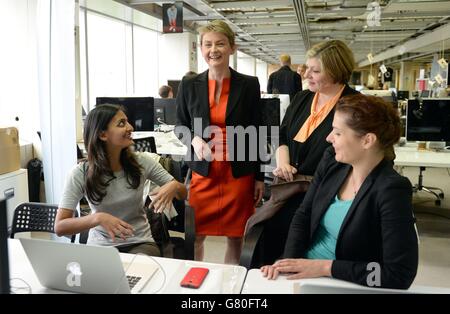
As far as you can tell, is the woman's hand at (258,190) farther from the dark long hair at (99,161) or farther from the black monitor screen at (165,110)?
the black monitor screen at (165,110)

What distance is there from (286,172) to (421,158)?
2.48 m

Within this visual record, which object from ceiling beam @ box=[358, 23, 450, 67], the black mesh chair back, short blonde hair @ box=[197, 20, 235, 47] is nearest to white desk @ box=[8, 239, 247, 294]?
the black mesh chair back

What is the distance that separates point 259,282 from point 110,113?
1164 mm

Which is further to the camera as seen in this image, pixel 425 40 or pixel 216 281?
pixel 425 40

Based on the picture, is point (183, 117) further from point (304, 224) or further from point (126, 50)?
point (126, 50)

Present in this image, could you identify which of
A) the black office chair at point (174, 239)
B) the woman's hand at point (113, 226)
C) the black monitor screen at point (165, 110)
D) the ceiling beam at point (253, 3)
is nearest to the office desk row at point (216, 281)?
the woman's hand at point (113, 226)

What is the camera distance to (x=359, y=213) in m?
1.57

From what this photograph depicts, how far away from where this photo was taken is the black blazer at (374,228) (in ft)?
4.74

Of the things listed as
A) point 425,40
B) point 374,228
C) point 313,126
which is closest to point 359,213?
point 374,228

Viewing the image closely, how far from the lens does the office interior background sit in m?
3.02

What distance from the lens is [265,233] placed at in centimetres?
213

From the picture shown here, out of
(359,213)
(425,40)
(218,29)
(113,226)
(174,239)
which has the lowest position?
(174,239)

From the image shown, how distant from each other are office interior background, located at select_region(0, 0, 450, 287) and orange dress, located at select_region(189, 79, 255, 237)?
1.15 metres
